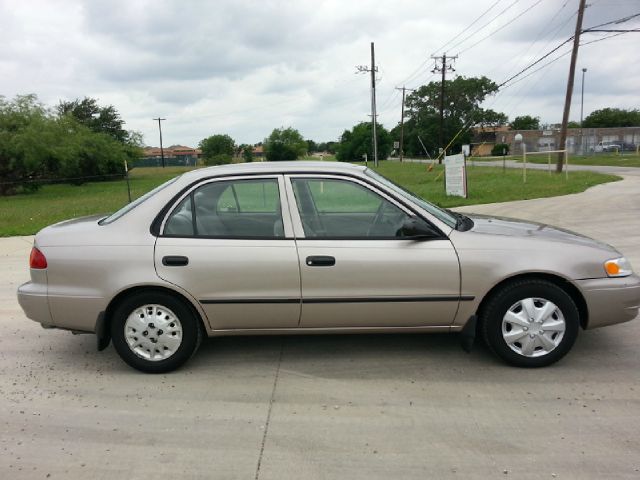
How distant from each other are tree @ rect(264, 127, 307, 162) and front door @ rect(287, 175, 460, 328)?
235ft

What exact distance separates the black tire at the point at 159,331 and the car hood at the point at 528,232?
226 cm

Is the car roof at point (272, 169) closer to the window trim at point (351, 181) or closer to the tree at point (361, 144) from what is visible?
the window trim at point (351, 181)

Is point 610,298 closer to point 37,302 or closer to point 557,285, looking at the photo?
point 557,285

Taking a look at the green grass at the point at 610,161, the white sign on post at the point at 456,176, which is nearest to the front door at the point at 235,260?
the white sign on post at the point at 456,176

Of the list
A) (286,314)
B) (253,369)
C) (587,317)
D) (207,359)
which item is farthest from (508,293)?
(207,359)

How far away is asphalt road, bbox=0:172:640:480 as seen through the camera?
9.33 ft

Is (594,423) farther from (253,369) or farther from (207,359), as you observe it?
(207,359)

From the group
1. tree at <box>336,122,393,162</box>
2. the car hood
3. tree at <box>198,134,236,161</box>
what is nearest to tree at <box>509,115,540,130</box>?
tree at <box>336,122,393,162</box>

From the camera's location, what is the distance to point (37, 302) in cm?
398


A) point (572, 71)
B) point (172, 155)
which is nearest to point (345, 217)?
point (572, 71)

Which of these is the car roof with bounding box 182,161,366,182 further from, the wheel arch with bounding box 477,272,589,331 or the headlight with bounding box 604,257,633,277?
the headlight with bounding box 604,257,633,277

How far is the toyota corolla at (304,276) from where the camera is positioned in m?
3.78

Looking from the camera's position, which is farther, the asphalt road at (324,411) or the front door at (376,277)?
the front door at (376,277)

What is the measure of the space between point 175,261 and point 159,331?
1.82 feet
